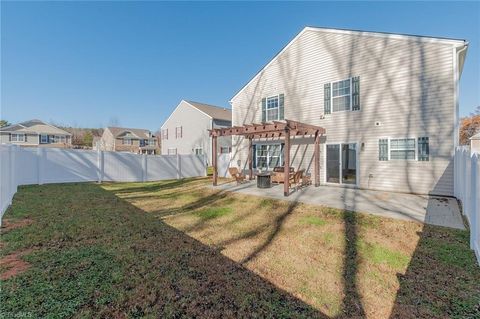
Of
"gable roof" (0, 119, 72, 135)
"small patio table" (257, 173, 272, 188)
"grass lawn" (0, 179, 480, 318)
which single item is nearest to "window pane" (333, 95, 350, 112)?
"small patio table" (257, 173, 272, 188)

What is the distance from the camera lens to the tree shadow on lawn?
2609 mm

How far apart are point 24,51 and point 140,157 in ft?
30.5

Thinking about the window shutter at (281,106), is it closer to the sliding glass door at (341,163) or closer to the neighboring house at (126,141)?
the sliding glass door at (341,163)

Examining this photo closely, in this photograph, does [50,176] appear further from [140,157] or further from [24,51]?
[24,51]

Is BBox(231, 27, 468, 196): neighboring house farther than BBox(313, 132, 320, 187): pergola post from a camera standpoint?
No

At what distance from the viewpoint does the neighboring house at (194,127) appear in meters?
27.5

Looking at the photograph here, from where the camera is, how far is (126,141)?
160 ft

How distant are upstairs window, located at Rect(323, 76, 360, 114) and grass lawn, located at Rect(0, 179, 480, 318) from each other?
6917 mm

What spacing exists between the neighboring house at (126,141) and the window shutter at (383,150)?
44506 millimetres

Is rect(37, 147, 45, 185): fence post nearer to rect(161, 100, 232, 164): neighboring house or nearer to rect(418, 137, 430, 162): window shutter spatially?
rect(161, 100, 232, 164): neighboring house

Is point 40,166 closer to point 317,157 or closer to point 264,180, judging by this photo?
point 264,180

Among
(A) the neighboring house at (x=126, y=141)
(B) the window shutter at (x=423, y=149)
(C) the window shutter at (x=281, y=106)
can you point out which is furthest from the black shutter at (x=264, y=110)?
(A) the neighboring house at (x=126, y=141)

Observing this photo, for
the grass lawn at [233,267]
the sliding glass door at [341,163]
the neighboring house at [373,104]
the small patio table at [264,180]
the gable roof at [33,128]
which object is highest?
the gable roof at [33,128]

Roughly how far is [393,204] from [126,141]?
5134cm
